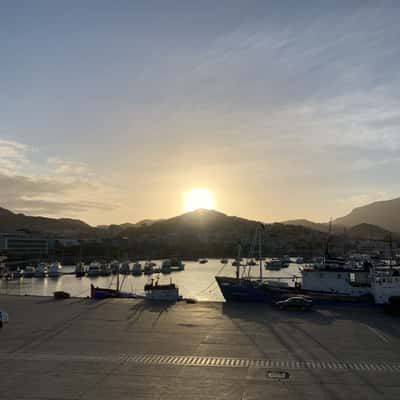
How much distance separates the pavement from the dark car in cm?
98

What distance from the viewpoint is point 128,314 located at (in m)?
35.4

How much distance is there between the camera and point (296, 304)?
1452 inches

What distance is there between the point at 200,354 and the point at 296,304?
1529cm

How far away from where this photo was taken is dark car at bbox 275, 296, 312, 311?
120 ft

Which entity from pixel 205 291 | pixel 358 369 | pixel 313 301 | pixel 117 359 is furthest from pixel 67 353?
pixel 205 291

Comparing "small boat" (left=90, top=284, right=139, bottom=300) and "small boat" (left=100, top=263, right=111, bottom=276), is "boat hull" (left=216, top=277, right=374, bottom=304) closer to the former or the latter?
"small boat" (left=90, top=284, right=139, bottom=300)

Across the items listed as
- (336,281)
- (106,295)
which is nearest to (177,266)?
(106,295)

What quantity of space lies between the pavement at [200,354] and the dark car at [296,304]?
0.98 m

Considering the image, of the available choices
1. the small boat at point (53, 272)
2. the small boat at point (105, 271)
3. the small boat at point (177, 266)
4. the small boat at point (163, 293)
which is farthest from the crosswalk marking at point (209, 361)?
the small boat at point (177, 266)

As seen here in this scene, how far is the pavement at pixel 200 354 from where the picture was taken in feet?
60.4

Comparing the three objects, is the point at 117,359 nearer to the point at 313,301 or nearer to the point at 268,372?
the point at 268,372

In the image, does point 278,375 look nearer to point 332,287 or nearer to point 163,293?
point 163,293

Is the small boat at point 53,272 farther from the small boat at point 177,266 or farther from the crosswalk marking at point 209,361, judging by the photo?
the crosswalk marking at point 209,361

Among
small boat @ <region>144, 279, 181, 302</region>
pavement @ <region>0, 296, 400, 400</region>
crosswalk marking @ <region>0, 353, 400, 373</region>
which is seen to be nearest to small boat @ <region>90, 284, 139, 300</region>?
small boat @ <region>144, 279, 181, 302</region>
